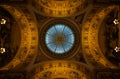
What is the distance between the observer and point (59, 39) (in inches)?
1148

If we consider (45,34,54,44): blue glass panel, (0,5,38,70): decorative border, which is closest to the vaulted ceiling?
(0,5,38,70): decorative border

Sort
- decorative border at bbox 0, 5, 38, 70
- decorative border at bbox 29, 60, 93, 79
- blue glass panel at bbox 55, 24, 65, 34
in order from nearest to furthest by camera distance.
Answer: decorative border at bbox 0, 5, 38, 70 < decorative border at bbox 29, 60, 93, 79 < blue glass panel at bbox 55, 24, 65, 34

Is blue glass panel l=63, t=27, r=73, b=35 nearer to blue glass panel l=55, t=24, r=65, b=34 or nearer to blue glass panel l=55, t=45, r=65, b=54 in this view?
blue glass panel l=55, t=24, r=65, b=34

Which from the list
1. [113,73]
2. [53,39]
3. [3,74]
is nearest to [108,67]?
[113,73]

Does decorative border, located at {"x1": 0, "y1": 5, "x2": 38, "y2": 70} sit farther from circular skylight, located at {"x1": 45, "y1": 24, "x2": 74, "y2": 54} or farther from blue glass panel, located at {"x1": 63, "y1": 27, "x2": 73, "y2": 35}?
blue glass panel, located at {"x1": 63, "y1": 27, "x2": 73, "y2": 35}

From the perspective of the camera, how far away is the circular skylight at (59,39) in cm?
2890

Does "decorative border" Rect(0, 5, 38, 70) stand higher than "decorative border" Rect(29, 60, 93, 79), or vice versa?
"decorative border" Rect(0, 5, 38, 70)

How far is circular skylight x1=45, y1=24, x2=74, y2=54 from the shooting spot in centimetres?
2890

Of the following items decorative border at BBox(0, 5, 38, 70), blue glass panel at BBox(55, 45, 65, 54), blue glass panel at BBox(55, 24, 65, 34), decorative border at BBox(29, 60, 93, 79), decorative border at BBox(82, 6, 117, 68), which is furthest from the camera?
blue glass panel at BBox(55, 45, 65, 54)

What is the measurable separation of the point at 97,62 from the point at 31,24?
5129mm

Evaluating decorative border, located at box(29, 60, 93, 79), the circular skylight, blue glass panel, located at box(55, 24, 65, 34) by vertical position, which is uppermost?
blue glass panel, located at box(55, 24, 65, 34)

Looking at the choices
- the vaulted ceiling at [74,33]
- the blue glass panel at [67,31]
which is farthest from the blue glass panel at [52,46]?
the blue glass panel at [67,31]

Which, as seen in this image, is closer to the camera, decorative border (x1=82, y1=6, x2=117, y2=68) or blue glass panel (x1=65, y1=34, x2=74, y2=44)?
decorative border (x1=82, y1=6, x2=117, y2=68)

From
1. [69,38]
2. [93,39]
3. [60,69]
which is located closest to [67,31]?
[69,38]
